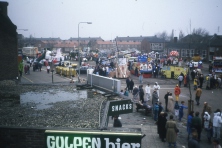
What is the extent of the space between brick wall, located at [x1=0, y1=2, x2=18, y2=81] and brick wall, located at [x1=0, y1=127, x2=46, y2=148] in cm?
1215

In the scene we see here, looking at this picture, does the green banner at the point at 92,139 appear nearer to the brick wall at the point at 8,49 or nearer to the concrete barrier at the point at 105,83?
the concrete barrier at the point at 105,83

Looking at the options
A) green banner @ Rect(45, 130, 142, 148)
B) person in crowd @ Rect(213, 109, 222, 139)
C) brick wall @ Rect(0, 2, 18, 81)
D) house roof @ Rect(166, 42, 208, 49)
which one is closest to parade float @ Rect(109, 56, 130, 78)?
brick wall @ Rect(0, 2, 18, 81)

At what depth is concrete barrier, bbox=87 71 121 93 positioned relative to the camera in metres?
11.8

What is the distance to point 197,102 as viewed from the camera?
17.3 metres

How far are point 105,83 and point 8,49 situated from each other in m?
9.60

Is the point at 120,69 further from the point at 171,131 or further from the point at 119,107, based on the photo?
the point at 119,107

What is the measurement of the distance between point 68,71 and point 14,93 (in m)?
19.2

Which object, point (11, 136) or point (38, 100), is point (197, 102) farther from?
point (11, 136)

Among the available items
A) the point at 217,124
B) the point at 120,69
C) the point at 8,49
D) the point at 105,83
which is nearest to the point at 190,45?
the point at 120,69

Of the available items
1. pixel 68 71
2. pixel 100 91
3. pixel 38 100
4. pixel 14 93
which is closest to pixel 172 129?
pixel 100 91

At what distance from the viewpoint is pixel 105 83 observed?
508 inches

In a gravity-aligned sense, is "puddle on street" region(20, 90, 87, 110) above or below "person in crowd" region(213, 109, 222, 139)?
above

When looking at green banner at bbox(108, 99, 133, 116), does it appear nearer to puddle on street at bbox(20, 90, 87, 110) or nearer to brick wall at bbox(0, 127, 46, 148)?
puddle on street at bbox(20, 90, 87, 110)

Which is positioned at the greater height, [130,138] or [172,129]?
[130,138]
